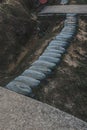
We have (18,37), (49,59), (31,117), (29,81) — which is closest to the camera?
(31,117)

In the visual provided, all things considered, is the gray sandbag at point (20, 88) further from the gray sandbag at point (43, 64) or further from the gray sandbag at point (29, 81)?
the gray sandbag at point (43, 64)

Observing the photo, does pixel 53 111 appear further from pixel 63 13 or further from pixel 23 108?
pixel 63 13

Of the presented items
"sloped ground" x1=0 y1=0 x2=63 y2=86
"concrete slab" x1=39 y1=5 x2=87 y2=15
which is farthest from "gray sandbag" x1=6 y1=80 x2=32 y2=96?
"concrete slab" x1=39 y1=5 x2=87 y2=15

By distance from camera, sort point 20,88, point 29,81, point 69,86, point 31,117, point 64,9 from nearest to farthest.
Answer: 1. point 31,117
2. point 20,88
3. point 29,81
4. point 69,86
5. point 64,9

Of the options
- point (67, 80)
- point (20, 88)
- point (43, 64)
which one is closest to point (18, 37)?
point (43, 64)

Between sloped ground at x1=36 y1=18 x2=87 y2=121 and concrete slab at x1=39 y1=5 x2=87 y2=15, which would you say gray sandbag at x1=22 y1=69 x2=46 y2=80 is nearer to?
sloped ground at x1=36 y1=18 x2=87 y2=121

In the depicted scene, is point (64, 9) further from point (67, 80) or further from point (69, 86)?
point (69, 86)
